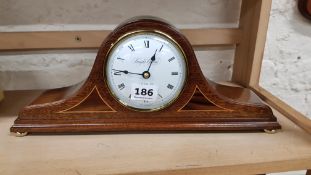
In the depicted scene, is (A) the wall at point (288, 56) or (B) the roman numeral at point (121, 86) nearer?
(B) the roman numeral at point (121, 86)

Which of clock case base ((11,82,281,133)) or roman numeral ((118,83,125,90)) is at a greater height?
roman numeral ((118,83,125,90))

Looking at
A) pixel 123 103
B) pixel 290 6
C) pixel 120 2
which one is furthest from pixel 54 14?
pixel 290 6

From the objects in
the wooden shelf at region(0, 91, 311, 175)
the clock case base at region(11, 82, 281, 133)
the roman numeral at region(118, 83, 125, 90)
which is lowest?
the wooden shelf at region(0, 91, 311, 175)

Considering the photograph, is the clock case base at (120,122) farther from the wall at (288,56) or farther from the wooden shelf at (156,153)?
the wall at (288,56)

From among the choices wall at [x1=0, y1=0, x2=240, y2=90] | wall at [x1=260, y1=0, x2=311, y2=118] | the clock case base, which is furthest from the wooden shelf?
wall at [x1=260, y1=0, x2=311, y2=118]

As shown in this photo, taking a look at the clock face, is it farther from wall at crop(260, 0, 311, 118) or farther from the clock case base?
wall at crop(260, 0, 311, 118)

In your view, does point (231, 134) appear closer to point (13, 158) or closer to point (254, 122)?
point (254, 122)

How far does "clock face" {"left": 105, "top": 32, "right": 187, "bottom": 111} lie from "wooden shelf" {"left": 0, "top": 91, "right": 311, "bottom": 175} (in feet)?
0.21

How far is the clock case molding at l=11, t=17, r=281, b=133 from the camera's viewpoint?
1.74ft

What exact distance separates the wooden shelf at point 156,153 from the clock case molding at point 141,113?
15mm

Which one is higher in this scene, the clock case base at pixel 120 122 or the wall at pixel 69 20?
the wall at pixel 69 20

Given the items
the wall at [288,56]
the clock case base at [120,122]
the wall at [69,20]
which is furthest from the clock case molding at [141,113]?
the wall at [288,56]

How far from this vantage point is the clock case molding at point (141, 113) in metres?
0.53

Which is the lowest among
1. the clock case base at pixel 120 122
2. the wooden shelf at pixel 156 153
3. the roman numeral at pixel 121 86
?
the wooden shelf at pixel 156 153
